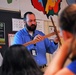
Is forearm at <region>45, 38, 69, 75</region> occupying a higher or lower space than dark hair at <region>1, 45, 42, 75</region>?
higher

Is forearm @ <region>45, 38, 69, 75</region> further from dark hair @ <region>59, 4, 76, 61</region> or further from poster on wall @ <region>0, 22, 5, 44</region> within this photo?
poster on wall @ <region>0, 22, 5, 44</region>

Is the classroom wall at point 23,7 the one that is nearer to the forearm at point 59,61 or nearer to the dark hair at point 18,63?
the dark hair at point 18,63

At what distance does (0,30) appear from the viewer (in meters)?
3.07

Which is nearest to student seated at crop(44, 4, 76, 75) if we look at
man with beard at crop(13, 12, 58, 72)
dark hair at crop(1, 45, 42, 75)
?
dark hair at crop(1, 45, 42, 75)

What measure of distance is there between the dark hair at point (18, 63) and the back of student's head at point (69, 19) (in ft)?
2.41

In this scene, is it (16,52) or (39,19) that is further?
(39,19)

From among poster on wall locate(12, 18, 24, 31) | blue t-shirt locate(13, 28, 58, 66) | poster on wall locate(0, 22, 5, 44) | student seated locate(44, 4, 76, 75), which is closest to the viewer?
student seated locate(44, 4, 76, 75)

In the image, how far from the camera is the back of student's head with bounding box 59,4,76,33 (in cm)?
72

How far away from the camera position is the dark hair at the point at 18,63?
1.42m

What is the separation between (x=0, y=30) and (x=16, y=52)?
5.55 ft

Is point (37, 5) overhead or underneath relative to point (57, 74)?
overhead

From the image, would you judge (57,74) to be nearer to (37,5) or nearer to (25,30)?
(25,30)

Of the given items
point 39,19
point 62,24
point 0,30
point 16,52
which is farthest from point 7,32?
point 62,24

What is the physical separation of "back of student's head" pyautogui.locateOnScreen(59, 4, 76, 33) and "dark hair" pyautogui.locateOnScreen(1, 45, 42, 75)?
2.41ft
